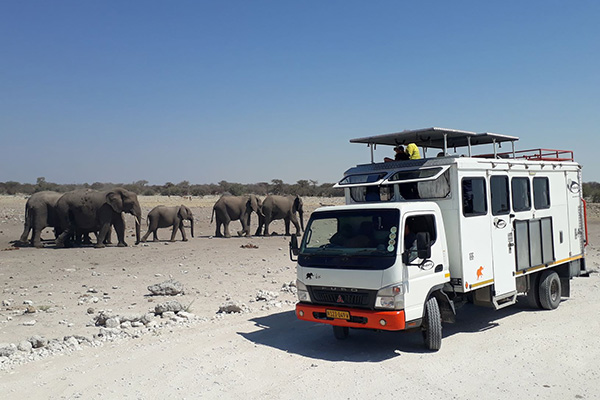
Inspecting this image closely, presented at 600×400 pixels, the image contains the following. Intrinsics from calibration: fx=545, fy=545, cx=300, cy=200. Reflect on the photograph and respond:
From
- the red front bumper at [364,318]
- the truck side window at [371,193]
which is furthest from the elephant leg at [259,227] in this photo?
the red front bumper at [364,318]

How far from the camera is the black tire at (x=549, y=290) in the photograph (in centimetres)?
1134

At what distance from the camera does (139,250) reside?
23312 millimetres

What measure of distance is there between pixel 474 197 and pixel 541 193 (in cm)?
297

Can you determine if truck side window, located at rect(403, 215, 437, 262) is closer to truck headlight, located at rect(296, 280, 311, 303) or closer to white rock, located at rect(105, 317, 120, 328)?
truck headlight, located at rect(296, 280, 311, 303)

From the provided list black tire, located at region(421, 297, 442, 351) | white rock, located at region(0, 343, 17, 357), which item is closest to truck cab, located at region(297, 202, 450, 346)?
black tire, located at region(421, 297, 442, 351)

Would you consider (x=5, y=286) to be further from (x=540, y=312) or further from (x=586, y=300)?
(x=586, y=300)

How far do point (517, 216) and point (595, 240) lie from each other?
2003 centimetres

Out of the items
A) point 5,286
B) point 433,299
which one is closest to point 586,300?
point 433,299

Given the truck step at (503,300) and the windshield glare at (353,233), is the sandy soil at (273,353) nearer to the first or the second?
the truck step at (503,300)

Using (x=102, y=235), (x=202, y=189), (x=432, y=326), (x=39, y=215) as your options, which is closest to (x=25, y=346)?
(x=432, y=326)

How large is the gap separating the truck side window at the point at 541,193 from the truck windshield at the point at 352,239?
4.42 meters

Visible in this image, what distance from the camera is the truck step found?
31.8 ft

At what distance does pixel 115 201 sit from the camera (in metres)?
25.5

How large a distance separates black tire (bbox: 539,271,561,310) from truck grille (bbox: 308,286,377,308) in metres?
5.17
